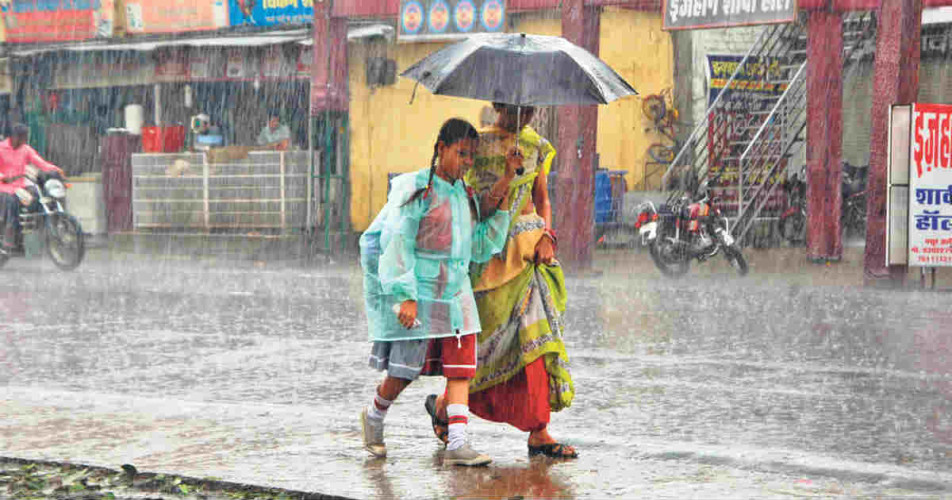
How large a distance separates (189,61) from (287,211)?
4.12 m

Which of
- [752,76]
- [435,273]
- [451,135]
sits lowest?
[435,273]

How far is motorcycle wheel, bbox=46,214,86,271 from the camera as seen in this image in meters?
17.0

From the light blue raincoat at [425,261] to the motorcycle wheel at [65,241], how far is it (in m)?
12.0

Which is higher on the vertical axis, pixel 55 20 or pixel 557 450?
pixel 55 20

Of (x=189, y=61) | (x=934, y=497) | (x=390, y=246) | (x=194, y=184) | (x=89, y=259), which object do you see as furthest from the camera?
(x=189, y=61)

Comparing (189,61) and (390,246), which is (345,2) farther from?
(390,246)

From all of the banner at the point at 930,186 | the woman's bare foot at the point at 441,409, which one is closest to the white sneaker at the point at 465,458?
the woman's bare foot at the point at 441,409

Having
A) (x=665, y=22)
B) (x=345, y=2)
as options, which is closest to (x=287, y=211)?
(x=345, y=2)

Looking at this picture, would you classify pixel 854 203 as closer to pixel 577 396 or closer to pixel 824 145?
pixel 824 145

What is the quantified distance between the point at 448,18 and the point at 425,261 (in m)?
13.7

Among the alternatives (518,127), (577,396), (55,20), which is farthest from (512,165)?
(55,20)

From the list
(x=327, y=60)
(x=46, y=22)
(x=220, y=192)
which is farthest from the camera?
(x=46, y=22)

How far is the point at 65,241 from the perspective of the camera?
55.9ft

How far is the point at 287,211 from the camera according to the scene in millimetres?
20828
